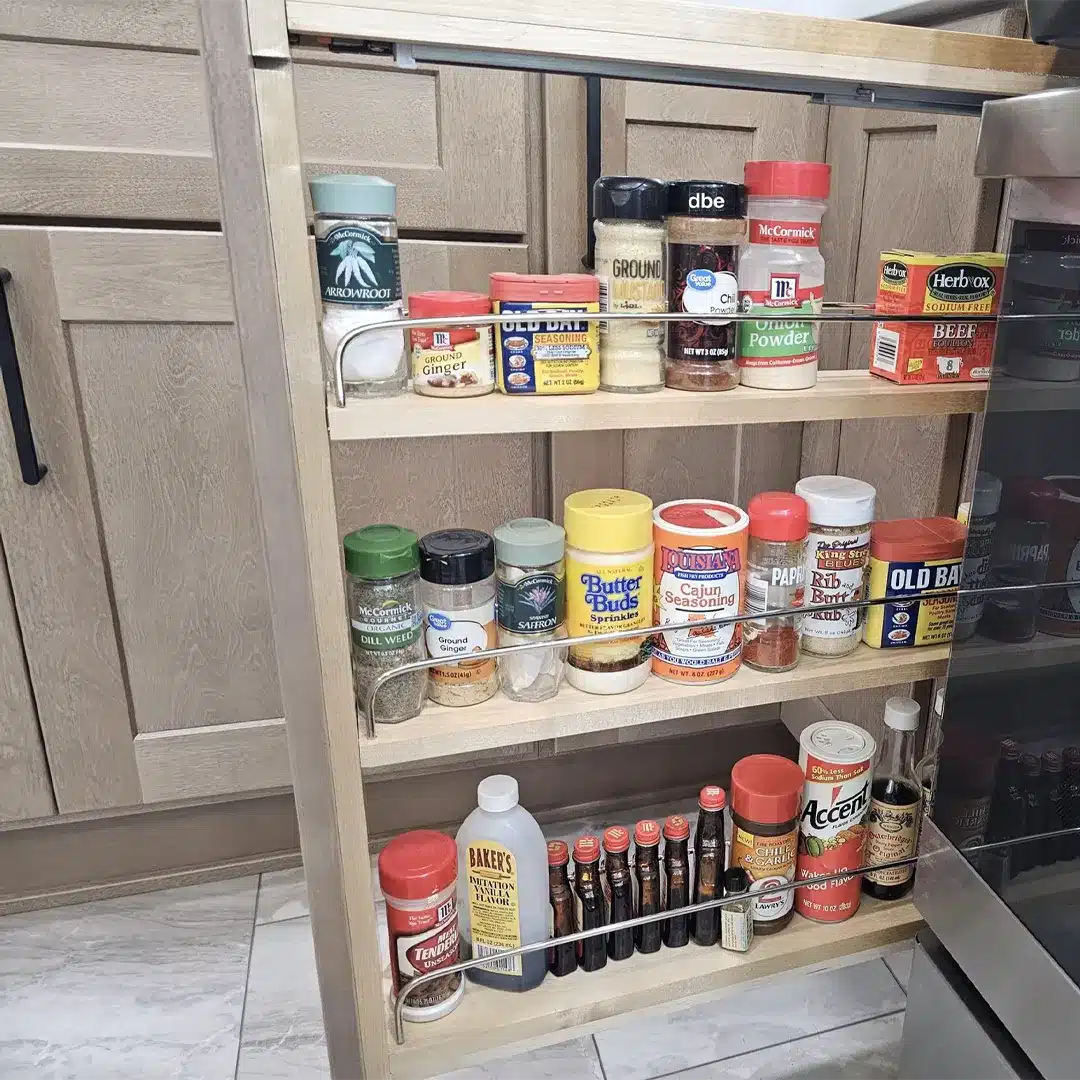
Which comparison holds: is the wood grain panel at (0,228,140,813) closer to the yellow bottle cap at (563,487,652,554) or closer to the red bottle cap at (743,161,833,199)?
the yellow bottle cap at (563,487,652,554)

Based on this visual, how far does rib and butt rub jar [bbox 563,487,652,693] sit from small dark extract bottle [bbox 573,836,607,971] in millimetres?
189

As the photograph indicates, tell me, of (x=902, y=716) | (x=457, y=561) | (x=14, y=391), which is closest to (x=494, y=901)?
(x=457, y=561)

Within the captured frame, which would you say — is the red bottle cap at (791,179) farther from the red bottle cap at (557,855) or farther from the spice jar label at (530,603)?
the red bottle cap at (557,855)

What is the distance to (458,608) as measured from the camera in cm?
74

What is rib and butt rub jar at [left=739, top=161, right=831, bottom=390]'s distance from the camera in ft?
2.33

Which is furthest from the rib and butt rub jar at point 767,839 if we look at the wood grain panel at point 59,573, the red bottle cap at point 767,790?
the wood grain panel at point 59,573

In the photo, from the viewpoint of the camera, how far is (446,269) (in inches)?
44.6

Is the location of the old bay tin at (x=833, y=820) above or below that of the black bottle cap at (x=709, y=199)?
below

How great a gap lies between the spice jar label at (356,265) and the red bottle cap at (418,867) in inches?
18.8

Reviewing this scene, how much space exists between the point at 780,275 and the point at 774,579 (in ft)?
0.86

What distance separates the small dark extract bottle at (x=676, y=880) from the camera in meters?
0.88

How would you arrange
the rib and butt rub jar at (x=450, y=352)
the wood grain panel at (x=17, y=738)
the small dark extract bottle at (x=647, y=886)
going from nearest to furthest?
the rib and butt rub jar at (x=450, y=352), the small dark extract bottle at (x=647, y=886), the wood grain panel at (x=17, y=738)

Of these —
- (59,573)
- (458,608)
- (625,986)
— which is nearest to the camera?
(458,608)

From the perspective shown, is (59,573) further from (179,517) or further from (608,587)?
(608,587)
